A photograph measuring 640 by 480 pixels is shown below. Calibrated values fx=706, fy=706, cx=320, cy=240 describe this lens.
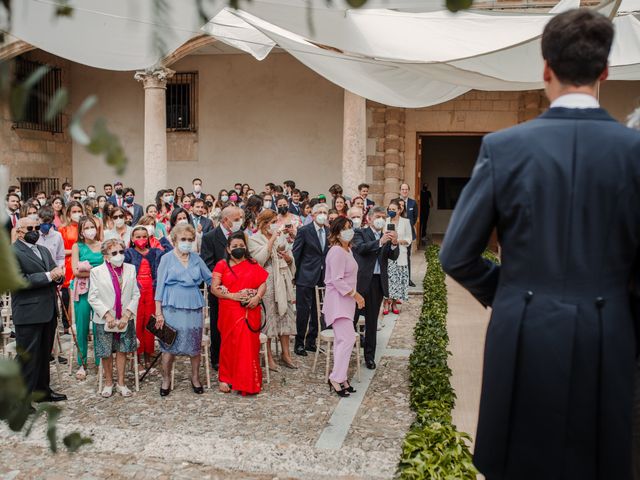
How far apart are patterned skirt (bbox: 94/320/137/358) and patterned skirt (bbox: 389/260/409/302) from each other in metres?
4.88

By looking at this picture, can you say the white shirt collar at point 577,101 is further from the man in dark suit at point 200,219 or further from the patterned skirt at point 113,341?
the man in dark suit at point 200,219

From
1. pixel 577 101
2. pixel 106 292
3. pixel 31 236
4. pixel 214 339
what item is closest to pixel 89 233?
pixel 106 292

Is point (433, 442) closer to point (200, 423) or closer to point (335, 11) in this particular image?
point (200, 423)

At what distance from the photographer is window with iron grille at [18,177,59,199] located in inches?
758

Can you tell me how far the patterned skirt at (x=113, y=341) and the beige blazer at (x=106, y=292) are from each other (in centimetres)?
15

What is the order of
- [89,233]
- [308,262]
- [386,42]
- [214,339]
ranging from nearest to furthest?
[386,42], [89,233], [214,339], [308,262]

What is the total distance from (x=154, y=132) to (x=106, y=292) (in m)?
10.4

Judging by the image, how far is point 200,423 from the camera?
6.29m

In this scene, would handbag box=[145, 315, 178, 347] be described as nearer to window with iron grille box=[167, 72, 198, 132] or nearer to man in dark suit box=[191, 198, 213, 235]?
man in dark suit box=[191, 198, 213, 235]

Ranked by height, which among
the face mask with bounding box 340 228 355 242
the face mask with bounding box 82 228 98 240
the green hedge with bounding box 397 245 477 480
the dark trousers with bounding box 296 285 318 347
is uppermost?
the face mask with bounding box 340 228 355 242

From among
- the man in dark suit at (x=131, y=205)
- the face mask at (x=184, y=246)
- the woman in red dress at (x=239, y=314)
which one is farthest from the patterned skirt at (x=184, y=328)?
the man in dark suit at (x=131, y=205)

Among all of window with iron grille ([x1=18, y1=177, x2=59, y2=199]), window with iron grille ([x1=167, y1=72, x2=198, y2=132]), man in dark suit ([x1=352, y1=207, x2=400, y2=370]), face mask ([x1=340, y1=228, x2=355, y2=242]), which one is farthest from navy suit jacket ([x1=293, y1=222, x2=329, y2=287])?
window with iron grille ([x1=18, y1=177, x2=59, y2=199])

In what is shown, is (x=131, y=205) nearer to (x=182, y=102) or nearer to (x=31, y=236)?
(x=182, y=102)

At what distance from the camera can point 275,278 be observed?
8.14 m
